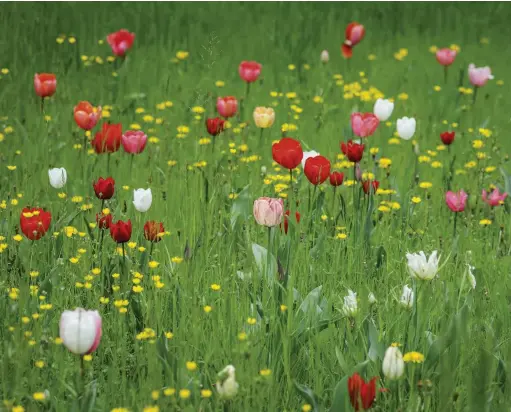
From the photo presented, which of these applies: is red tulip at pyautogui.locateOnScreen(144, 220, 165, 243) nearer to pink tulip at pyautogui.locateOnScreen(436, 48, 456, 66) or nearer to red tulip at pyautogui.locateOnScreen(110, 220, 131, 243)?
red tulip at pyautogui.locateOnScreen(110, 220, 131, 243)

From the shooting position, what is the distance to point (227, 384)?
6.79 feet

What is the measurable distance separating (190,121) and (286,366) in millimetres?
2755

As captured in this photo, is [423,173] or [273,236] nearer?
[273,236]

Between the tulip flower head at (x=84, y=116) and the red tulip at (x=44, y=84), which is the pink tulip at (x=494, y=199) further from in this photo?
the red tulip at (x=44, y=84)

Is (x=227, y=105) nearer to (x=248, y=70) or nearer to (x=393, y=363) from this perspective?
(x=248, y=70)

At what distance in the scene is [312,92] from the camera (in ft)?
18.1

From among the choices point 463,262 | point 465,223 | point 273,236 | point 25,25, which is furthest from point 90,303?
point 25,25

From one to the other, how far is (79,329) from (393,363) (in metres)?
0.79

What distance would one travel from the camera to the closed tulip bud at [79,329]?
211cm

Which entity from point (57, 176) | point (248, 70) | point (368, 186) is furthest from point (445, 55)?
point (57, 176)

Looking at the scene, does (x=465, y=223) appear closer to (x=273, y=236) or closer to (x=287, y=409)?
(x=273, y=236)

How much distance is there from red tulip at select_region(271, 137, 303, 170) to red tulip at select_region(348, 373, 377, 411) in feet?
4.07

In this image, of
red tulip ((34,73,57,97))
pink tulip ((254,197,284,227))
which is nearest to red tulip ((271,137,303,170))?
pink tulip ((254,197,284,227))

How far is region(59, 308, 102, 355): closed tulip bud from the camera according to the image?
6.92ft
